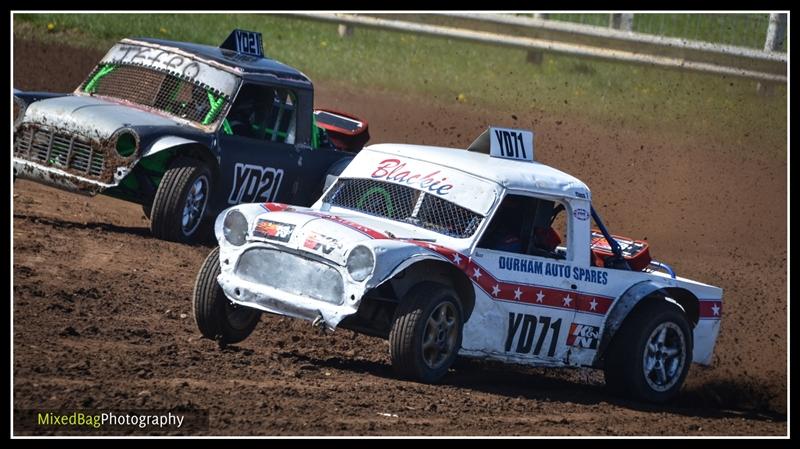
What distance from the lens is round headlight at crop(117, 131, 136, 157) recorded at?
11.9m

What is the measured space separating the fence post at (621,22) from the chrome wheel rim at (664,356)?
12326 millimetres

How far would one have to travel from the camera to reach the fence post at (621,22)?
849 inches

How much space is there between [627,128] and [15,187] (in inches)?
374

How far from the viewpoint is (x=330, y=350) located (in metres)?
9.88

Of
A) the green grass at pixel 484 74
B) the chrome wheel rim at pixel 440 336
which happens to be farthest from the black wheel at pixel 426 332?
the green grass at pixel 484 74

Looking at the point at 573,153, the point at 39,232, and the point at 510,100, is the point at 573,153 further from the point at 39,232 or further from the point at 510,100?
the point at 39,232

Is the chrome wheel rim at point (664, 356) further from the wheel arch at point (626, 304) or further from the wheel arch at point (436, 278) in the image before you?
the wheel arch at point (436, 278)

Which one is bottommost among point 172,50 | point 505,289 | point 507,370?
point 507,370

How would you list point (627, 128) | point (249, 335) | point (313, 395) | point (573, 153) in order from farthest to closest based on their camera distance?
point (627, 128), point (573, 153), point (249, 335), point (313, 395)

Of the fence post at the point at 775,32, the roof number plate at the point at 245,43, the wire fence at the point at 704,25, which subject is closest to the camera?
the roof number plate at the point at 245,43

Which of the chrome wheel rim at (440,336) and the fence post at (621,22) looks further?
the fence post at (621,22)

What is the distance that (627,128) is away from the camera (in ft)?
66.3

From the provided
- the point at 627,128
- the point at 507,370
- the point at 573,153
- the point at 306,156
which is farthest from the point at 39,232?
the point at 627,128

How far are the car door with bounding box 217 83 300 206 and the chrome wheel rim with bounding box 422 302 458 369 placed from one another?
4.58 m
